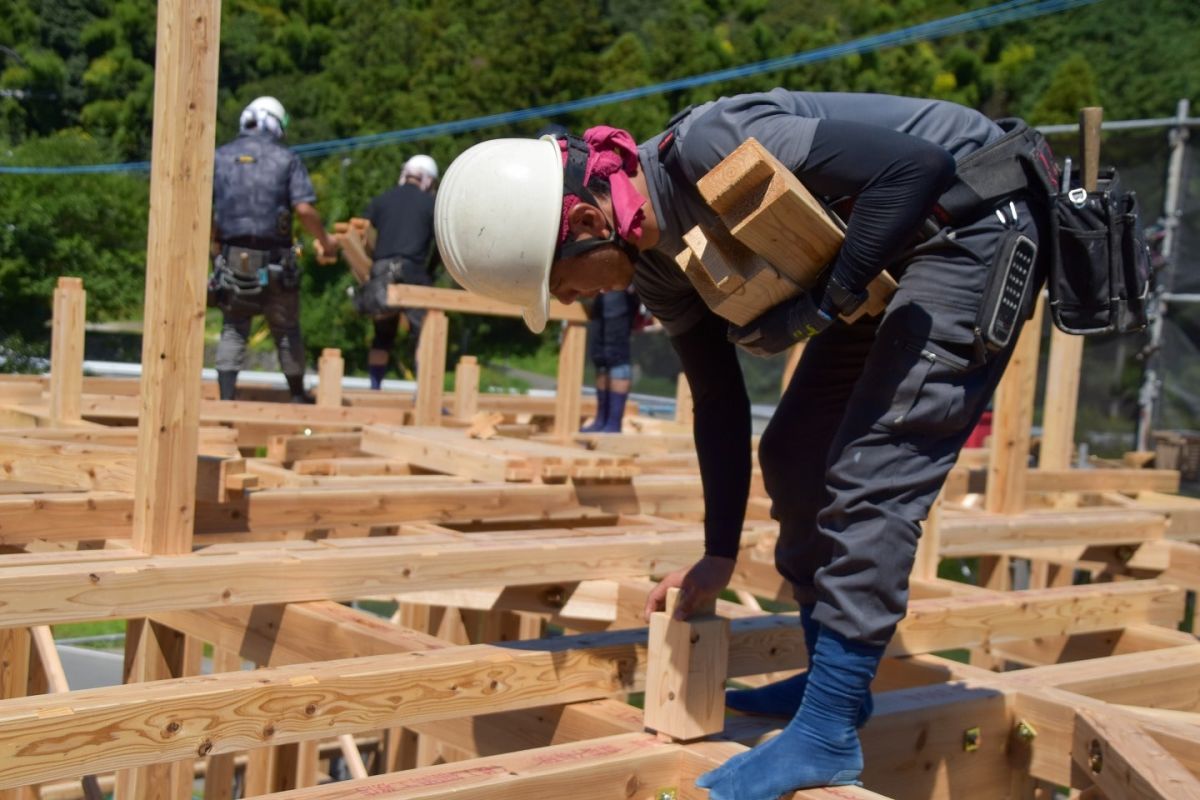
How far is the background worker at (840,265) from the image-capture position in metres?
2.18

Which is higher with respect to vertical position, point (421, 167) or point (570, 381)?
point (421, 167)

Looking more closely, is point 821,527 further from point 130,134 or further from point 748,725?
point 130,134

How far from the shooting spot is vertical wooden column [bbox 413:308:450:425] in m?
6.72

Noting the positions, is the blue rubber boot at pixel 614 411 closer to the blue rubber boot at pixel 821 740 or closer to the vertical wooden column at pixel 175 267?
the vertical wooden column at pixel 175 267

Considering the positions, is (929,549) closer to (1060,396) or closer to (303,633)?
(1060,396)

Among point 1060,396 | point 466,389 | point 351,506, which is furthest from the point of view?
point 466,389

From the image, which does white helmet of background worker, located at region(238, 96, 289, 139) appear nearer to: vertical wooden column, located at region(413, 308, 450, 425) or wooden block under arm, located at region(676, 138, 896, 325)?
vertical wooden column, located at region(413, 308, 450, 425)

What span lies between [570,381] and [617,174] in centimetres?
484

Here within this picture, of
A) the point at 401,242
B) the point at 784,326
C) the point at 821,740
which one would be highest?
the point at 401,242

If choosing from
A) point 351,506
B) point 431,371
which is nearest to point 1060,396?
point 431,371

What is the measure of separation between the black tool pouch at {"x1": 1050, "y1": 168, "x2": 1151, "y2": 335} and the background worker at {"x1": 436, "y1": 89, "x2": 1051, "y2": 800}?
70 millimetres

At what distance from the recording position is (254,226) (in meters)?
6.97

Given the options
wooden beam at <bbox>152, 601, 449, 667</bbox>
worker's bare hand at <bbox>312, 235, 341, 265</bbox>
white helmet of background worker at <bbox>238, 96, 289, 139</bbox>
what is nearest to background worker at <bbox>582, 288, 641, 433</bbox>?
worker's bare hand at <bbox>312, 235, 341, 265</bbox>

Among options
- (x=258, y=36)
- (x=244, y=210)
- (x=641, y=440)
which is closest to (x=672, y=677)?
(x=641, y=440)
